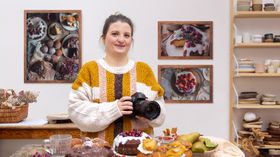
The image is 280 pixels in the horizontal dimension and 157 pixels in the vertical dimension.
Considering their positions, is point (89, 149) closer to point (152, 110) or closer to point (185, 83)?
point (152, 110)

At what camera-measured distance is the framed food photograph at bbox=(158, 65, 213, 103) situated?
10.4ft

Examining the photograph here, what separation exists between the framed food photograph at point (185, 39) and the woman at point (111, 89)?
A: 1.65m

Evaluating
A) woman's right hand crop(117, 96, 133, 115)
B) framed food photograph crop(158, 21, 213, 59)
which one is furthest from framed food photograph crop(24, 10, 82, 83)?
Answer: woman's right hand crop(117, 96, 133, 115)

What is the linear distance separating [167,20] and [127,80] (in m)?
1.78

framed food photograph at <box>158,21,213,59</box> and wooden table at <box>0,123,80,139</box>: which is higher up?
framed food photograph at <box>158,21,213,59</box>

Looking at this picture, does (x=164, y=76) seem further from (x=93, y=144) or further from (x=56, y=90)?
(x=93, y=144)

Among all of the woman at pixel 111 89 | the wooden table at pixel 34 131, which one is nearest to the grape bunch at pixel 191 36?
the wooden table at pixel 34 131

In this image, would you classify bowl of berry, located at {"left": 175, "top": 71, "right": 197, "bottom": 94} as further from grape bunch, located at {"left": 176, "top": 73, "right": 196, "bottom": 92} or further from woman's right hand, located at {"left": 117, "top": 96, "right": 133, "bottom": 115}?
woman's right hand, located at {"left": 117, "top": 96, "right": 133, "bottom": 115}

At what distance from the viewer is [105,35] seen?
151cm

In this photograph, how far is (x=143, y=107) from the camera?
1.30m

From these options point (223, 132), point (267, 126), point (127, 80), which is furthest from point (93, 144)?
point (267, 126)

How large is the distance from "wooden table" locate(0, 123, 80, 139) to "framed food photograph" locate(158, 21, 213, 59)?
1065mm

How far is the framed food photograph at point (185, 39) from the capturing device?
3.16 meters

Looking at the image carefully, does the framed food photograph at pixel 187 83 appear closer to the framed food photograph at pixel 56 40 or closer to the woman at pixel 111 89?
the framed food photograph at pixel 56 40
